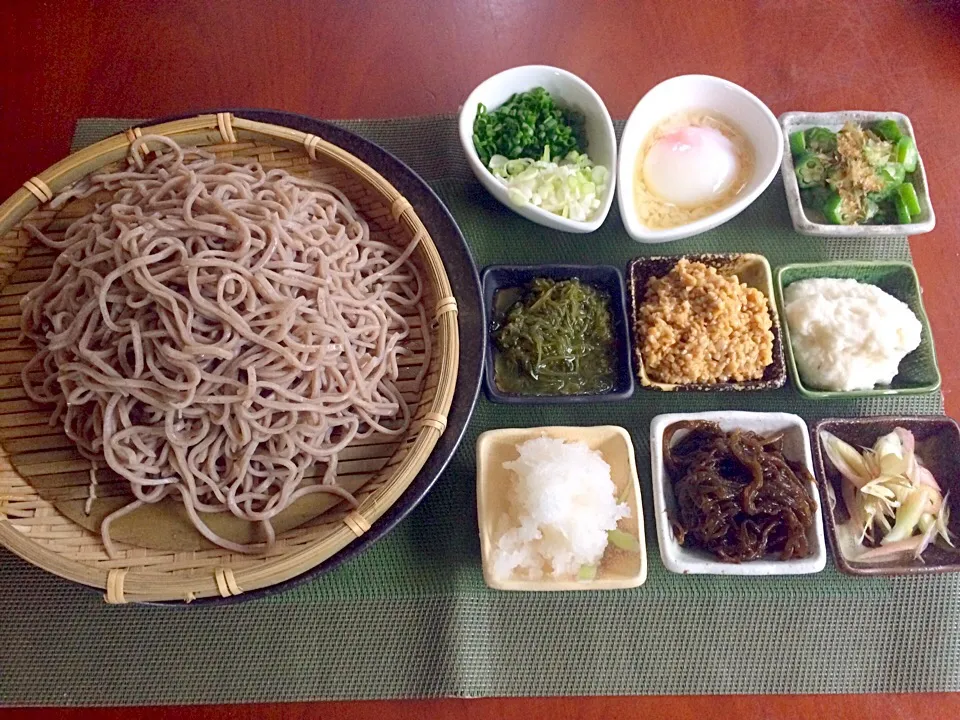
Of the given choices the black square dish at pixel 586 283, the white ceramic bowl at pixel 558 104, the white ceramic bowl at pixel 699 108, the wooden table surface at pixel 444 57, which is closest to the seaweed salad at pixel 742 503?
the black square dish at pixel 586 283

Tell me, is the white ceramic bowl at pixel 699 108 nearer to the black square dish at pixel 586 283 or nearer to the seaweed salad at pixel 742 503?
the black square dish at pixel 586 283

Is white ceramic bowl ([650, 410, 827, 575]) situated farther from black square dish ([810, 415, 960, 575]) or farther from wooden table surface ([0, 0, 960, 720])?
wooden table surface ([0, 0, 960, 720])

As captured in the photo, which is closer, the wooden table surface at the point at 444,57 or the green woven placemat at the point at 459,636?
the green woven placemat at the point at 459,636

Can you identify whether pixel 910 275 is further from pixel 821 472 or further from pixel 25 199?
pixel 25 199

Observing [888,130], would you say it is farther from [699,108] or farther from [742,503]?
[742,503]

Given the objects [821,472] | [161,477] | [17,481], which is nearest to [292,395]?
[161,477]

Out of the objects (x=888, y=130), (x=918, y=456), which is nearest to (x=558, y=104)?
(x=888, y=130)

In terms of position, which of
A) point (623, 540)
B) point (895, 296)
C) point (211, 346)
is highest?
point (895, 296)

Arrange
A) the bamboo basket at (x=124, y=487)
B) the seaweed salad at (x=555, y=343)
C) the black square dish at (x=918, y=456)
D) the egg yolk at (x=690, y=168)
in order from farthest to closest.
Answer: the egg yolk at (x=690, y=168), the seaweed salad at (x=555, y=343), the black square dish at (x=918, y=456), the bamboo basket at (x=124, y=487)
